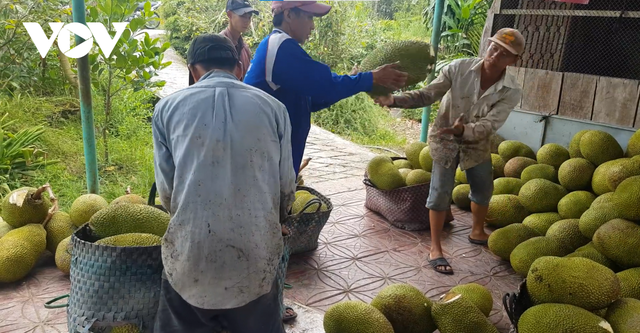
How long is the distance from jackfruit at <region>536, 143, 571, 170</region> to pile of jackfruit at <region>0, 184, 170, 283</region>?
3.17 m

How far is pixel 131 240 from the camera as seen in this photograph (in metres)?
2.05

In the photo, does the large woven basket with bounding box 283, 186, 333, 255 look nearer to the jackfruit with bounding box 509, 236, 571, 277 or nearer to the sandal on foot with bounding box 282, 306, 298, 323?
the sandal on foot with bounding box 282, 306, 298, 323

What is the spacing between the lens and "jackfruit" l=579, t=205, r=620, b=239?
283 centimetres

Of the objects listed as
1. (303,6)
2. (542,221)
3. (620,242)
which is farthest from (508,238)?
(303,6)

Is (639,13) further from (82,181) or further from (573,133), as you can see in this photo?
(82,181)

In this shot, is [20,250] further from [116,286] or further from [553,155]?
[553,155]

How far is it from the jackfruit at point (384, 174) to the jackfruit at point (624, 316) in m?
1.98

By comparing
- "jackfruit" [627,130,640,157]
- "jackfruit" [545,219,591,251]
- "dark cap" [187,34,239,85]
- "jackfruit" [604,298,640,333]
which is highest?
"dark cap" [187,34,239,85]

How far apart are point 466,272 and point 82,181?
3307 mm

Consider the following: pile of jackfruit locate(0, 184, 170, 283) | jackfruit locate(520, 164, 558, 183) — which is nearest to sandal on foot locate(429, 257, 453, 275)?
jackfruit locate(520, 164, 558, 183)

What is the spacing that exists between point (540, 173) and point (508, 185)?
0.85ft

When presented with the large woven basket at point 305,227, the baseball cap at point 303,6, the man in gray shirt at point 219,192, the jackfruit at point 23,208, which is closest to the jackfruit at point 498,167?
the large woven basket at point 305,227

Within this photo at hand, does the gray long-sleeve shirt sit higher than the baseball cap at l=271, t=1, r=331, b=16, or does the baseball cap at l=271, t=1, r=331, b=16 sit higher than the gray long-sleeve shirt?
the baseball cap at l=271, t=1, r=331, b=16

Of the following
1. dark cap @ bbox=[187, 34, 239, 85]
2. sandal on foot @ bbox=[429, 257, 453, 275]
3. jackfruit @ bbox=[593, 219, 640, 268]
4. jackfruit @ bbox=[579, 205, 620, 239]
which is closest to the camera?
dark cap @ bbox=[187, 34, 239, 85]
